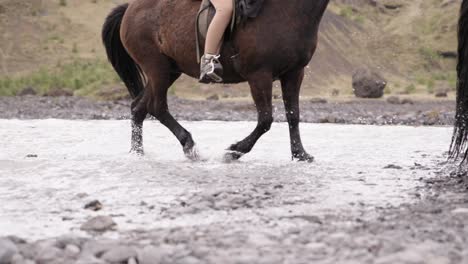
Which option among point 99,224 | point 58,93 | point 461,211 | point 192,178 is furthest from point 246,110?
point 99,224

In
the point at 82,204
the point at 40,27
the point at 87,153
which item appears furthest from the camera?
the point at 40,27

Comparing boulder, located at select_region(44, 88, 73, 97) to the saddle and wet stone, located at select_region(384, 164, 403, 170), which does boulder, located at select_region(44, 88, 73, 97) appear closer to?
the saddle

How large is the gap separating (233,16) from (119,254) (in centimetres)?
423

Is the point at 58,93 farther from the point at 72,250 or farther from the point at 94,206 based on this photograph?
the point at 72,250

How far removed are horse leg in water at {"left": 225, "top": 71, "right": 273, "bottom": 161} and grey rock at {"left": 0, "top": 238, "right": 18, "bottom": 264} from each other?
409 centimetres

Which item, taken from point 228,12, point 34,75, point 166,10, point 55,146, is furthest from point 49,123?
point 34,75

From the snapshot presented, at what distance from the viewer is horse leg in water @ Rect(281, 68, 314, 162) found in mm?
7535

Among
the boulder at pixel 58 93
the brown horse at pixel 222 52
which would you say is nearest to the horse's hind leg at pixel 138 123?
the brown horse at pixel 222 52

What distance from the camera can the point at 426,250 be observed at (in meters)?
3.47

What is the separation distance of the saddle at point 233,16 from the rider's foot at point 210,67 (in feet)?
0.83

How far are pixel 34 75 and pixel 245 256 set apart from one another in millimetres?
27835

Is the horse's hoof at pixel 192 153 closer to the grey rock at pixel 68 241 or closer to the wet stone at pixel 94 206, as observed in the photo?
the wet stone at pixel 94 206

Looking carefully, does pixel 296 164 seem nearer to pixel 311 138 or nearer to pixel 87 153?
pixel 87 153

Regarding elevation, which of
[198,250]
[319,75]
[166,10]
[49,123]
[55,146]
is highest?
[166,10]
